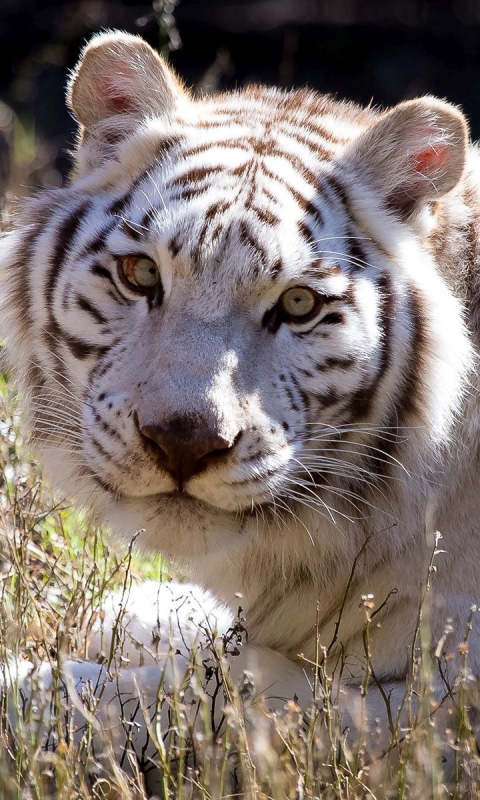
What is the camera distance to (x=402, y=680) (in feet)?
9.51

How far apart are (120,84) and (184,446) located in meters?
1.21

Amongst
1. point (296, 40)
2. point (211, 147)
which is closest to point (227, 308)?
point (211, 147)

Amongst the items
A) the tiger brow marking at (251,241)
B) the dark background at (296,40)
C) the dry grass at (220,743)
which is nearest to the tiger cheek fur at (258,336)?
the tiger brow marking at (251,241)

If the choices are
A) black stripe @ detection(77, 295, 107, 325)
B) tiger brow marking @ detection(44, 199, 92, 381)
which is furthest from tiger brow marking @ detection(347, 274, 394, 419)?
tiger brow marking @ detection(44, 199, 92, 381)

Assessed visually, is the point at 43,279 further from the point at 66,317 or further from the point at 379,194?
the point at 379,194

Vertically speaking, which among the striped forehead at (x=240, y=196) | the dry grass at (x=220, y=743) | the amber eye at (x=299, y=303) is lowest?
the dry grass at (x=220, y=743)

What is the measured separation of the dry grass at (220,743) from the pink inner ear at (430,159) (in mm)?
1186

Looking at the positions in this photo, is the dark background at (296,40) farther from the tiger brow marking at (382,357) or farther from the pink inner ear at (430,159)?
the tiger brow marking at (382,357)

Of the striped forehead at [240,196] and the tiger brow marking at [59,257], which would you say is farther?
the tiger brow marking at [59,257]

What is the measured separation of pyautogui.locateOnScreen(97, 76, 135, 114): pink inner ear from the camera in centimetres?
321

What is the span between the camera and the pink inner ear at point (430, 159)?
118 inches

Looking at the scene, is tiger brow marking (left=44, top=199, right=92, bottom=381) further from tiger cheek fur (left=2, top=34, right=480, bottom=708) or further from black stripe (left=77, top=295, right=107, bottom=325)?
black stripe (left=77, top=295, right=107, bottom=325)

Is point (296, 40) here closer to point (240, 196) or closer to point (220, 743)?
point (240, 196)

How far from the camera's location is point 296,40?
9.94 metres
